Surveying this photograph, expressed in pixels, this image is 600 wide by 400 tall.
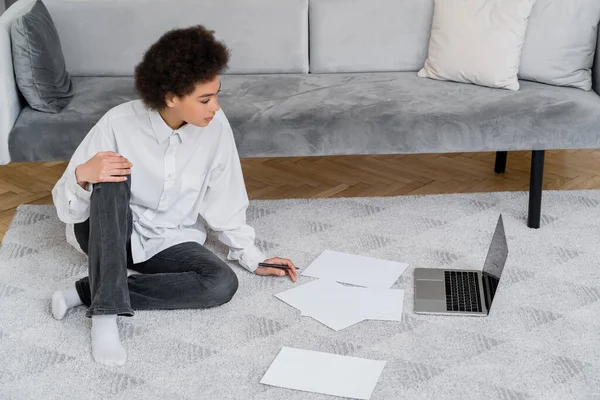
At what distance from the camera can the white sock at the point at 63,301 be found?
100 inches

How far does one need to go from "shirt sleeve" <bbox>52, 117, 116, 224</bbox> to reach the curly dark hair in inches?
8.2

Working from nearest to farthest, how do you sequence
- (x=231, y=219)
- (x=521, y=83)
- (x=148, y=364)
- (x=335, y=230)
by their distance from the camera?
(x=148, y=364) < (x=231, y=219) < (x=335, y=230) < (x=521, y=83)

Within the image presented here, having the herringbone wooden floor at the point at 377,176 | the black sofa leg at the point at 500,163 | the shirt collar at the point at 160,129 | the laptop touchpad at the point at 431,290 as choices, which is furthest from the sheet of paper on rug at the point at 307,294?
the black sofa leg at the point at 500,163

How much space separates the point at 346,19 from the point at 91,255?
1713 mm

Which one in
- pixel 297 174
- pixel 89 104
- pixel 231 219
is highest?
pixel 89 104

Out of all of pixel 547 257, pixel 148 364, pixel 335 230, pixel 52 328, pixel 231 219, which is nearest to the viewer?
pixel 148 364

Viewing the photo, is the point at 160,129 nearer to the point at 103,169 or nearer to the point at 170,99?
the point at 170,99

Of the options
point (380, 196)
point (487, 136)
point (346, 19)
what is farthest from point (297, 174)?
point (487, 136)

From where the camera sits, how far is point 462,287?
273 cm

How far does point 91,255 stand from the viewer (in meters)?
2.38

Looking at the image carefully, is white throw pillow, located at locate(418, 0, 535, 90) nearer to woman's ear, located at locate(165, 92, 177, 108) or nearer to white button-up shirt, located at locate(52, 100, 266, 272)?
white button-up shirt, located at locate(52, 100, 266, 272)

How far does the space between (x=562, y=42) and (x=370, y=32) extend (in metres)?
0.76

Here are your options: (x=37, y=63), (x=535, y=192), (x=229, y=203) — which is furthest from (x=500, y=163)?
(x=37, y=63)

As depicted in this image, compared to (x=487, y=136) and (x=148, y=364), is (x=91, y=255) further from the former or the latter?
(x=487, y=136)
